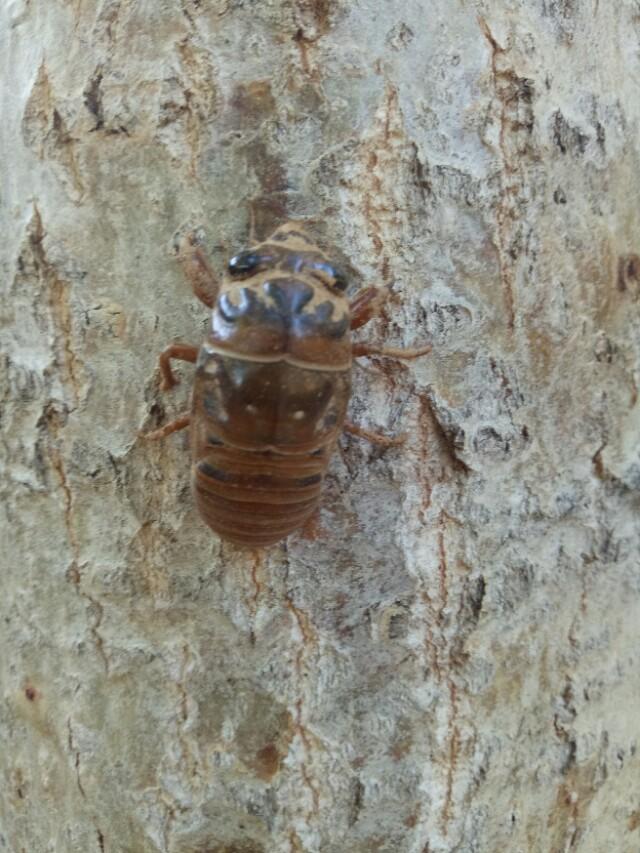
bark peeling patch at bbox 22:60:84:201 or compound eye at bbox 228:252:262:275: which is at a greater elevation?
bark peeling patch at bbox 22:60:84:201

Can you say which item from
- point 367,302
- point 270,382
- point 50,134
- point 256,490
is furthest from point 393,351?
point 50,134

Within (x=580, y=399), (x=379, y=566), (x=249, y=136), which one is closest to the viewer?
(x=249, y=136)

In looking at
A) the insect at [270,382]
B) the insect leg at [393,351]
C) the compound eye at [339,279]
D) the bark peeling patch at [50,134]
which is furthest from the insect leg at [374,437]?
the bark peeling patch at [50,134]

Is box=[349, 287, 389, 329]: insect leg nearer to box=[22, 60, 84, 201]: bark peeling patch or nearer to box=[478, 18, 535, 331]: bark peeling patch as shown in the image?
box=[478, 18, 535, 331]: bark peeling patch

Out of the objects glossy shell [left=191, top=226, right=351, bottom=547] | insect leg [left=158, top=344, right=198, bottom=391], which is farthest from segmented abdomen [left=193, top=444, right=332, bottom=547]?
insect leg [left=158, top=344, right=198, bottom=391]

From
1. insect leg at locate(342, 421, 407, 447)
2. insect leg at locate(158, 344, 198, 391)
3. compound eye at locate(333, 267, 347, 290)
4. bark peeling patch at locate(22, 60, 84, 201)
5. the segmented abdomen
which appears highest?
bark peeling patch at locate(22, 60, 84, 201)

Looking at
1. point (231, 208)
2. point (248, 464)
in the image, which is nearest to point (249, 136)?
point (231, 208)

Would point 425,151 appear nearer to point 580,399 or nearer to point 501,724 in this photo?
point 580,399
